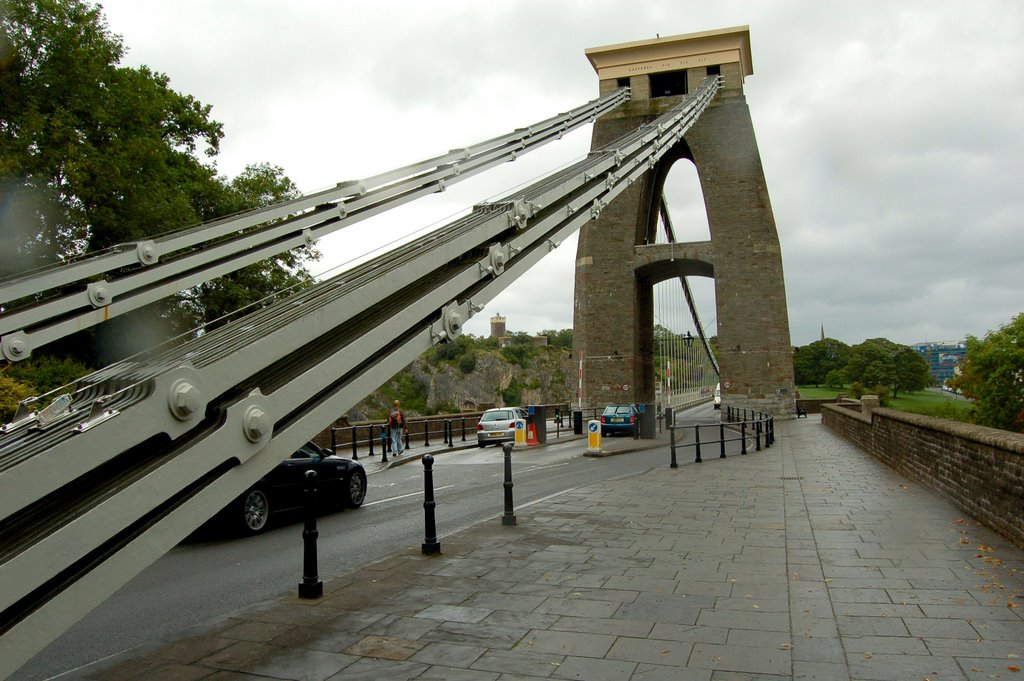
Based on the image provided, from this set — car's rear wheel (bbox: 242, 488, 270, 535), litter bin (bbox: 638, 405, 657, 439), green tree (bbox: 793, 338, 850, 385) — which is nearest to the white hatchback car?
litter bin (bbox: 638, 405, 657, 439)

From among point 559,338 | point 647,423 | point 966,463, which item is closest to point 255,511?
point 966,463

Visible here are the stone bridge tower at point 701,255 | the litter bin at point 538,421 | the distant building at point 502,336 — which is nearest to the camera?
the litter bin at point 538,421

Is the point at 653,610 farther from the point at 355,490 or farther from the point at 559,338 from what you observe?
the point at 559,338

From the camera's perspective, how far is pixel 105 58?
58.7 ft

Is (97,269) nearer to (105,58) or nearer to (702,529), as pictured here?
(702,529)

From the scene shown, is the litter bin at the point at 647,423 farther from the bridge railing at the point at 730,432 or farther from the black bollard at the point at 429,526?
the black bollard at the point at 429,526

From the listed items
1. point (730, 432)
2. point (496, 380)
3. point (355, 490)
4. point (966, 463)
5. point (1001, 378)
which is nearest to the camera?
point (966, 463)

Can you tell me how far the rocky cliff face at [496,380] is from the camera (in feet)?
278

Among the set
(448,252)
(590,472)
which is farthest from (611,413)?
(448,252)

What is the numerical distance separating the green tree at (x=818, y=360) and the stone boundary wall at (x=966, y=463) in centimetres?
11306

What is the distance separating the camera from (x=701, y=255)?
135 ft

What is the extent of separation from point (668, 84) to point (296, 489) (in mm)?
42339

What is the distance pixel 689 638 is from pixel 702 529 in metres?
3.84

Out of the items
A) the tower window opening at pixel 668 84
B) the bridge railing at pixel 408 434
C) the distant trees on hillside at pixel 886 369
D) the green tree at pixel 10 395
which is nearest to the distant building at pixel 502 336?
the distant trees on hillside at pixel 886 369
